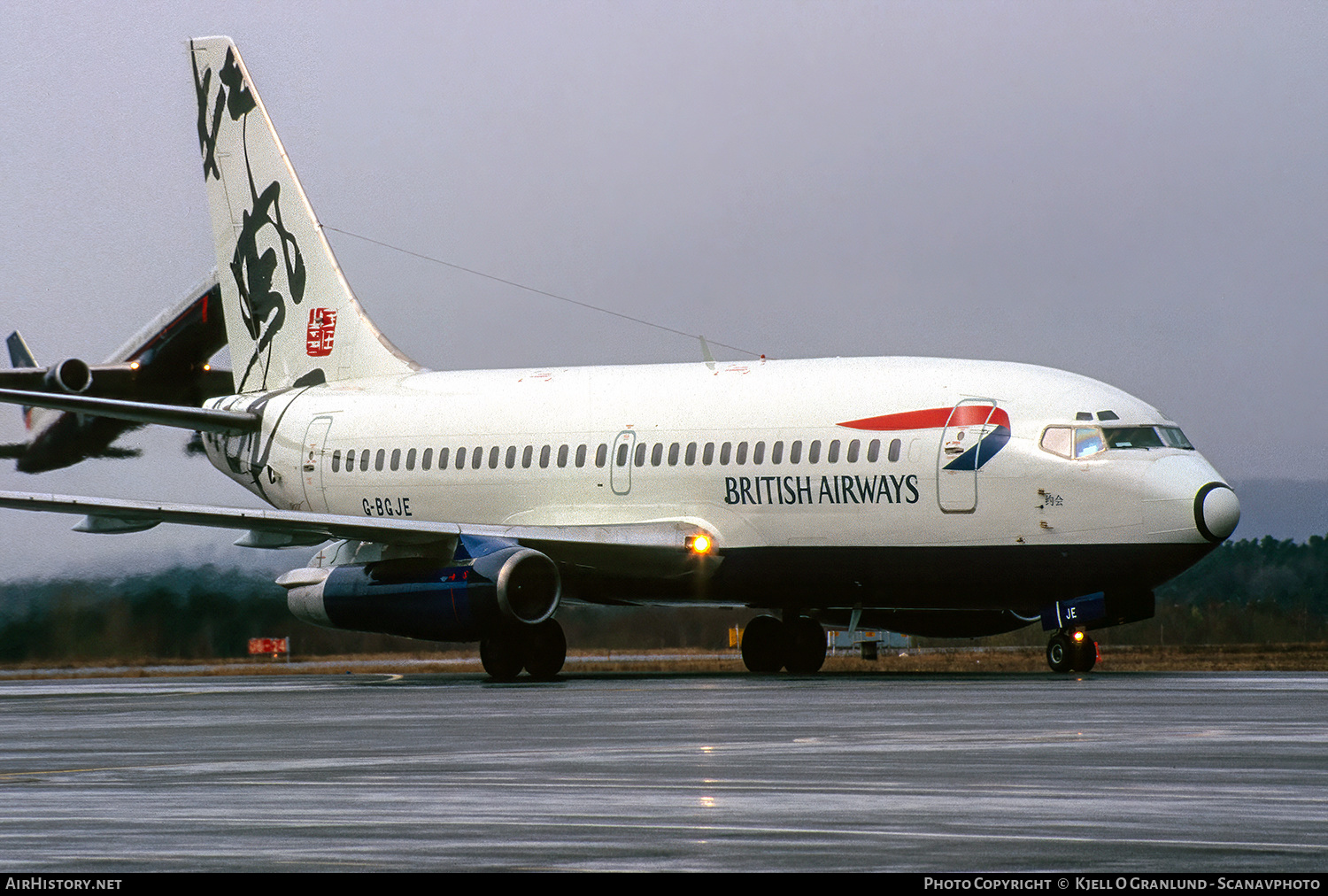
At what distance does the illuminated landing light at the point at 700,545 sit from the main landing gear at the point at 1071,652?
4.92 meters

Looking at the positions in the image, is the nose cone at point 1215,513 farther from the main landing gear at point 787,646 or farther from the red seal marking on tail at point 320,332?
the red seal marking on tail at point 320,332

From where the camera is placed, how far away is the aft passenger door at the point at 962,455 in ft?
87.8

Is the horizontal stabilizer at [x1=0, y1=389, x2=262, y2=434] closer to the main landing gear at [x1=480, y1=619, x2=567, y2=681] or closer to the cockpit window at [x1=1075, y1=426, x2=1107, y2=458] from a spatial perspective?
the main landing gear at [x1=480, y1=619, x2=567, y2=681]

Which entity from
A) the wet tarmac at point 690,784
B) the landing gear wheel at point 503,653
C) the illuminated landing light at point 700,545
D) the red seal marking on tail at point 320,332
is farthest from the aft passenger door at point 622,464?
the red seal marking on tail at point 320,332

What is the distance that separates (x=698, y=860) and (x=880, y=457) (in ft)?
62.9

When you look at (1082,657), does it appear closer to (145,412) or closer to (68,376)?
(145,412)

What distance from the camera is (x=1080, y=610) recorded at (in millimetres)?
27000

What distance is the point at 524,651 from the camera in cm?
2895

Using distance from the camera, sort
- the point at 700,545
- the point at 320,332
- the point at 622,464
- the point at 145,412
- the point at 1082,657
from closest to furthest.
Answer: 1. the point at 1082,657
2. the point at 700,545
3. the point at 622,464
4. the point at 145,412
5. the point at 320,332

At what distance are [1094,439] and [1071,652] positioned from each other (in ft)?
10.6

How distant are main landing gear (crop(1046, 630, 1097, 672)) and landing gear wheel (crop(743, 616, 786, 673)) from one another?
16.4ft

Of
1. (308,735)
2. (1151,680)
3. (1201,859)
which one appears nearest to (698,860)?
(1201,859)

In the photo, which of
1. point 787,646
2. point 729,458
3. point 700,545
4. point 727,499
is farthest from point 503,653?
point 787,646
